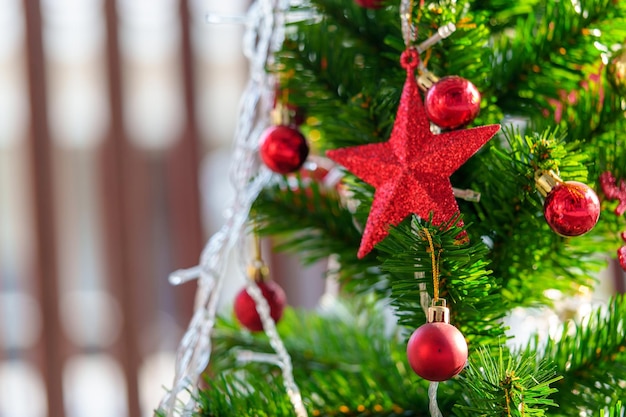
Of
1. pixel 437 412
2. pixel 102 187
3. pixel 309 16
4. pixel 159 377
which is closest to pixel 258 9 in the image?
pixel 309 16

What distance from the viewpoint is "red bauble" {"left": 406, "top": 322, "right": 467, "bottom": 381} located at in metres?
0.27

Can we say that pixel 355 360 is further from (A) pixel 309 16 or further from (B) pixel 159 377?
(B) pixel 159 377

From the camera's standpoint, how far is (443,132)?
1.15ft

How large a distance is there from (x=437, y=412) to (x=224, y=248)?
0.18 meters

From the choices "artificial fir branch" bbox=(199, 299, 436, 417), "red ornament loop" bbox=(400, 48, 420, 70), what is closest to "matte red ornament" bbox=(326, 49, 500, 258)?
"red ornament loop" bbox=(400, 48, 420, 70)

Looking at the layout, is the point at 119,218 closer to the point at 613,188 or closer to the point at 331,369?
the point at 331,369

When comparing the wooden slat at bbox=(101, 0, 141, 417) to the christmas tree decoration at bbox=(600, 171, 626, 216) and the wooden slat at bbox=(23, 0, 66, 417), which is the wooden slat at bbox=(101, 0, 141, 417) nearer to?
the wooden slat at bbox=(23, 0, 66, 417)

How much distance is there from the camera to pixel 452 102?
314 mm

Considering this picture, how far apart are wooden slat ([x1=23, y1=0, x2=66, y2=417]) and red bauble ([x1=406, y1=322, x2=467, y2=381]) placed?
3.13 ft

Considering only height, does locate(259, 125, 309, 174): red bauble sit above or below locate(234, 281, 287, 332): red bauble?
above

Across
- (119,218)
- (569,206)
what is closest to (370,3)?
(569,206)

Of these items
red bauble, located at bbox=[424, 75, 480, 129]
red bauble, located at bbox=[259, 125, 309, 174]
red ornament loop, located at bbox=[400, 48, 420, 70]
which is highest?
red ornament loop, located at bbox=[400, 48, 420, 70]

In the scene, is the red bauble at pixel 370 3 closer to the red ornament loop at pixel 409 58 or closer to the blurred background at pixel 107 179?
the red ornament loop at pixel 409 58

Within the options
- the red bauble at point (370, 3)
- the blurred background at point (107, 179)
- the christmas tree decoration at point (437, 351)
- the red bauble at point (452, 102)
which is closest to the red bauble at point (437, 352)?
the christmas tree decoration at point (437, 351)
